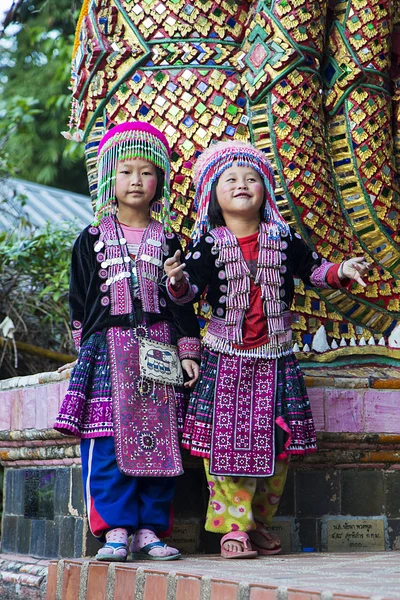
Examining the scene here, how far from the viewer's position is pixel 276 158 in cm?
411

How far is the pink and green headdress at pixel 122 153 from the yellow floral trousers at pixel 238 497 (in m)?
1.00

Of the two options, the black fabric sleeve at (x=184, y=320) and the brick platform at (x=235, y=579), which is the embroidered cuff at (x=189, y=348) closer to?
the black fabric sleeve at (x=184, y=320)

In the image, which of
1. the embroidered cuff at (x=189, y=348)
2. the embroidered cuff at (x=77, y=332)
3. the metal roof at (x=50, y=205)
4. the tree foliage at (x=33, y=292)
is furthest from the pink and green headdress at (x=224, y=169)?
the metal roof at (x=50, y=205)

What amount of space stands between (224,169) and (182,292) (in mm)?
511

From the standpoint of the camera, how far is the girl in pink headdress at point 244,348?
136 inches

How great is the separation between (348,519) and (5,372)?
349 cm

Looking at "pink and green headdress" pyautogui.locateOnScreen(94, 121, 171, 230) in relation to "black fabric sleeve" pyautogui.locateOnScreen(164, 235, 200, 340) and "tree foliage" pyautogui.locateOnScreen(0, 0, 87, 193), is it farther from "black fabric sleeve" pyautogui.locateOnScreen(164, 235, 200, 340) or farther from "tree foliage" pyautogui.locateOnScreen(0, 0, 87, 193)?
"tree foliage" pyautogui.locateOnScreen(0, 0, 87, 193)

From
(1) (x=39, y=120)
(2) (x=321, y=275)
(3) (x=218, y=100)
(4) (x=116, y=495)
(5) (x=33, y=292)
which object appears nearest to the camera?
(4) (x=116, y=495)

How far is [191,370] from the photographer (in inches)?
139

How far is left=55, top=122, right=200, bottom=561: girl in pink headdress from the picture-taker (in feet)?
10.9

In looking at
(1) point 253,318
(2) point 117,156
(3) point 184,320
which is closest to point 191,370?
(3) point 184,320

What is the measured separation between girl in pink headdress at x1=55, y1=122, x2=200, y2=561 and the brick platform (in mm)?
128

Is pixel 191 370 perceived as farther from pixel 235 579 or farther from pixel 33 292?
pixel 33 292

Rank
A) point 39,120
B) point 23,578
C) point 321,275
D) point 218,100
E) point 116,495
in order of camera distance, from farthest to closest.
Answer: point 39,120, point 218,100, point 23,578, point 321,275, point 116,495
